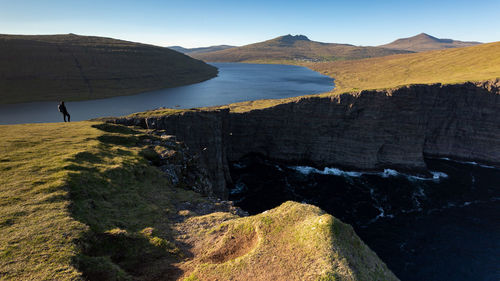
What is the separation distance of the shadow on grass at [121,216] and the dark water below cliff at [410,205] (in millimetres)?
31295

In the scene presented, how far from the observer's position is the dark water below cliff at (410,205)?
3859cm

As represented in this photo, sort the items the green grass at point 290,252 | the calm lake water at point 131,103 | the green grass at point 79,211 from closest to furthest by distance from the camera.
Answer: the green grass at point 290,252, the green grass at point 79,211, the calm lake water at point 131,103

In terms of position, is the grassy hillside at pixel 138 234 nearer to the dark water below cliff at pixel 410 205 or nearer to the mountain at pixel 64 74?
the dark water below cliff at pixel 410 205

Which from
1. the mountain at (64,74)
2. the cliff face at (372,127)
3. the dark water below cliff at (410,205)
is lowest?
the dark water below cliff at (410,205)

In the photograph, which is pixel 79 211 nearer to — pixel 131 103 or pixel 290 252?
pixel 290 252

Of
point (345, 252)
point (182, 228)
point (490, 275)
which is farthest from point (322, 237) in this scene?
point (490, 275)

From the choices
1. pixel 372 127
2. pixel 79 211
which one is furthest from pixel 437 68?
pixel 79 211

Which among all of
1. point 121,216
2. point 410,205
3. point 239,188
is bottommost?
point 410,205

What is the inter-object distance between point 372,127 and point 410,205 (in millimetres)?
25176

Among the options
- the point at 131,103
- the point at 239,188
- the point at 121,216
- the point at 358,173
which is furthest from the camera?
the point at 131,103

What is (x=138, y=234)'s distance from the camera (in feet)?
53.1

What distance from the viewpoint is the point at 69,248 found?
12828 millimetres

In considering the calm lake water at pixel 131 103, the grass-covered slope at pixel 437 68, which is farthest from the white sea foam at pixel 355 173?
the grass-covered slope at pixel 437 68

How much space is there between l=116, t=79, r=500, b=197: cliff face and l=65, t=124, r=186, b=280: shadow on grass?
147 ft
